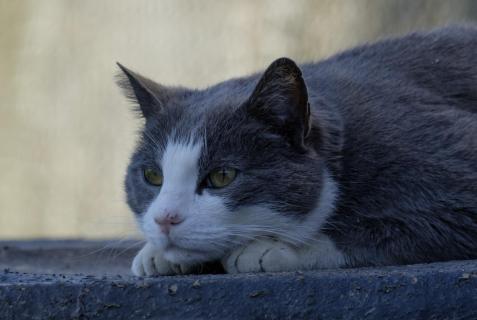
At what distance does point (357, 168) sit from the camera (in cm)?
223

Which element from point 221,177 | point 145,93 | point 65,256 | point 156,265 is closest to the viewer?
point 221,177

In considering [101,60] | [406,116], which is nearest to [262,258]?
[406,116]

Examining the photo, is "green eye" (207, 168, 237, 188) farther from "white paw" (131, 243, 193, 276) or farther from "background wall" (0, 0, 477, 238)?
"background wall" (0, 0, 477, 238)

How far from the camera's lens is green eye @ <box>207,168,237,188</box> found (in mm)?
2119

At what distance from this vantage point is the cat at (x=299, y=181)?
209 cm

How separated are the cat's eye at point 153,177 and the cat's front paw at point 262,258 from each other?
0.81 feet

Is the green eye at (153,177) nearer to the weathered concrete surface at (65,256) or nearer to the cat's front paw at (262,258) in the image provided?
the cat's front paw at (262,258)

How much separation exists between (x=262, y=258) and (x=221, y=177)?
0.20 meters

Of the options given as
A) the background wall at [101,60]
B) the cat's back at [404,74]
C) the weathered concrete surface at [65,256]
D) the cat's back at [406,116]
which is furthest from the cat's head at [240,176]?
the background wall at [101,60]

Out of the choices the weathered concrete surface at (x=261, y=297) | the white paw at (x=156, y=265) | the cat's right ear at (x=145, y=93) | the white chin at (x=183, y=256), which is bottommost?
the white paw at (x=156, y=265)

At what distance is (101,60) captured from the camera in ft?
17.8

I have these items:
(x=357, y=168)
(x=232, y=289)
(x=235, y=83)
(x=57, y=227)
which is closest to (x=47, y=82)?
(x=57, y=227)

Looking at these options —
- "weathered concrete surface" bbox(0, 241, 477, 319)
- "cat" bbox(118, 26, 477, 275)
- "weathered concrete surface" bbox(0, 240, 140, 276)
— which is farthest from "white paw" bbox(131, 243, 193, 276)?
"weathered concrete surface" bbox(0, 240, 140, 276)

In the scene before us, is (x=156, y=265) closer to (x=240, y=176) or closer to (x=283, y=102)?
(x=240, y=176)
